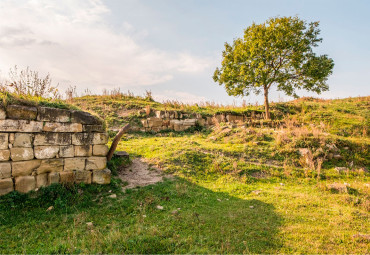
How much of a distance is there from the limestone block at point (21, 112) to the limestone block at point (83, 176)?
207 cm

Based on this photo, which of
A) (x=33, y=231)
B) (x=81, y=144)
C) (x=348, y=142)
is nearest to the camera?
(x=33, y=231)

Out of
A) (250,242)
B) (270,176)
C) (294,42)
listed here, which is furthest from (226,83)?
(250,242)

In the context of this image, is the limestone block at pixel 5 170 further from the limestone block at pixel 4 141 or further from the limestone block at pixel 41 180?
the limestone block at pixel 41 180

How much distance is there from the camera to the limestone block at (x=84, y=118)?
671 centimetres

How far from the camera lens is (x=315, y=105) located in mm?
19688

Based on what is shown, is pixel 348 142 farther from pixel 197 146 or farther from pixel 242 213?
pixel 242 213

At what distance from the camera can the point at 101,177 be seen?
7.07 meters

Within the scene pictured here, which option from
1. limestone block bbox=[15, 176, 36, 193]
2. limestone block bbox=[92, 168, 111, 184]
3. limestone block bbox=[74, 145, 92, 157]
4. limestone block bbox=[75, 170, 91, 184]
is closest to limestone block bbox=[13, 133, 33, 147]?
limestone block bbox=[15, 176, 36, 193]

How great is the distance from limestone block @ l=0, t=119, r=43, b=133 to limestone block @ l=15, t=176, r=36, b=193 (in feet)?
4.32

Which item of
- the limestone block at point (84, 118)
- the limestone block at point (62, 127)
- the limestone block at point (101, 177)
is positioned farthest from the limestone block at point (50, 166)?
the limestone block at point (84, 118)

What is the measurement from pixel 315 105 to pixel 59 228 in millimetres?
21475

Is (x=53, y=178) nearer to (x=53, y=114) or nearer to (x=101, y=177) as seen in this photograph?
(x=101, y=177)

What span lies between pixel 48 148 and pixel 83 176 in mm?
1330

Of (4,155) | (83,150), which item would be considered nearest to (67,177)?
(83,150)
